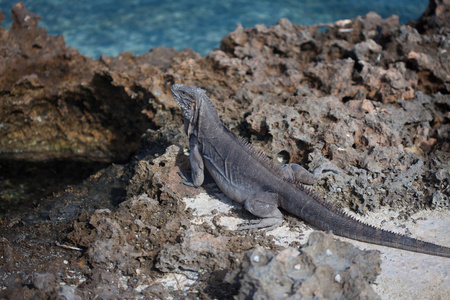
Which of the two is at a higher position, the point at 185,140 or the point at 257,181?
the point at 257,181

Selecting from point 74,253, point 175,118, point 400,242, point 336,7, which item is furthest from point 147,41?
point 400,242

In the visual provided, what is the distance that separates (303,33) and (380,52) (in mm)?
1260

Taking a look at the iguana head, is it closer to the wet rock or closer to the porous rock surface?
the porous rock surface

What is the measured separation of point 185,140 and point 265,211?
167 cm

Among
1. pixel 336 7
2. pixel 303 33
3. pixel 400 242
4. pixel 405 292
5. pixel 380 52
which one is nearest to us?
pixel 405 292

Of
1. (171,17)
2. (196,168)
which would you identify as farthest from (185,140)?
(171,17)

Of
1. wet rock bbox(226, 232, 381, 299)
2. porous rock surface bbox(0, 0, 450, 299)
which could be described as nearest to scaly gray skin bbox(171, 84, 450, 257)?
porous rock surface bbox(0, 0, 450, 299)

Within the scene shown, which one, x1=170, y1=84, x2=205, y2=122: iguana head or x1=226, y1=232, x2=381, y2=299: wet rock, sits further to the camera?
x1=170, y1=84, x2=205, y2=122: iguana head

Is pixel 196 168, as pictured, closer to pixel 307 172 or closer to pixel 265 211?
pixel 265 211

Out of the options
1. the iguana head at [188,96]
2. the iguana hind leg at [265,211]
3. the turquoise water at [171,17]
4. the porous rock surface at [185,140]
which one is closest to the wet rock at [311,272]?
the porous rock surface at [185,140]

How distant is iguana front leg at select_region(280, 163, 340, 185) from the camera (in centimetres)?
420

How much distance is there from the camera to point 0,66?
643cm

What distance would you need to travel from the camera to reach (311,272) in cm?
292

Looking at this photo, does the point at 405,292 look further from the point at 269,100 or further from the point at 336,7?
the point at 336,7
